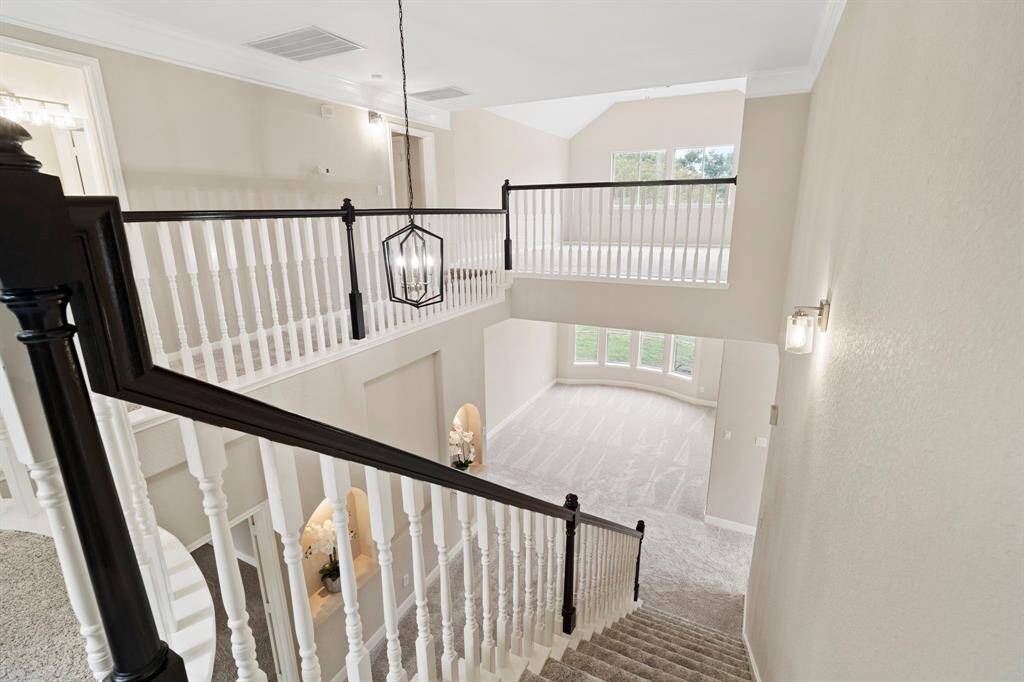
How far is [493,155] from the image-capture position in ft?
25.3

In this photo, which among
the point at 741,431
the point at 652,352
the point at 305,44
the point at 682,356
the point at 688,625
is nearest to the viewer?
the point at 305,44

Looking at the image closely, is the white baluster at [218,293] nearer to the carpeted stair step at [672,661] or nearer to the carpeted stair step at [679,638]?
the carpeted stair step at [672,661]

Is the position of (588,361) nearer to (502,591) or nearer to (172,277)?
(172,277)

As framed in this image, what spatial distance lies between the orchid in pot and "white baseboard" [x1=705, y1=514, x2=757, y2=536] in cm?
331

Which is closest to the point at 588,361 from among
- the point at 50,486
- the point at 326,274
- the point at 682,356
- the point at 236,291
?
the point at 682,356

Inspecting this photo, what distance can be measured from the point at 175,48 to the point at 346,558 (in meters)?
4.15

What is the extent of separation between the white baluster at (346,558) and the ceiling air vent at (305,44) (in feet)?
12.3

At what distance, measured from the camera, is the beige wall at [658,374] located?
990 cm

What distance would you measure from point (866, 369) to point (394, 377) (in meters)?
3.71

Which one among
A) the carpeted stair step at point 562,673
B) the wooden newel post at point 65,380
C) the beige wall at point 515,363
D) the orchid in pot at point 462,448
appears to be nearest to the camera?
the wooden newel post at point 65,380

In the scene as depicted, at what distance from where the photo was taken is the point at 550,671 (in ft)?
7.07

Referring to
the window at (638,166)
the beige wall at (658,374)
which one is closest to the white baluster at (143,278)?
the window at (638,166)

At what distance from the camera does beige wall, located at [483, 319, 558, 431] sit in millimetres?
8531

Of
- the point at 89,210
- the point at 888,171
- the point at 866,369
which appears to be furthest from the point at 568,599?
the point at 89,210
